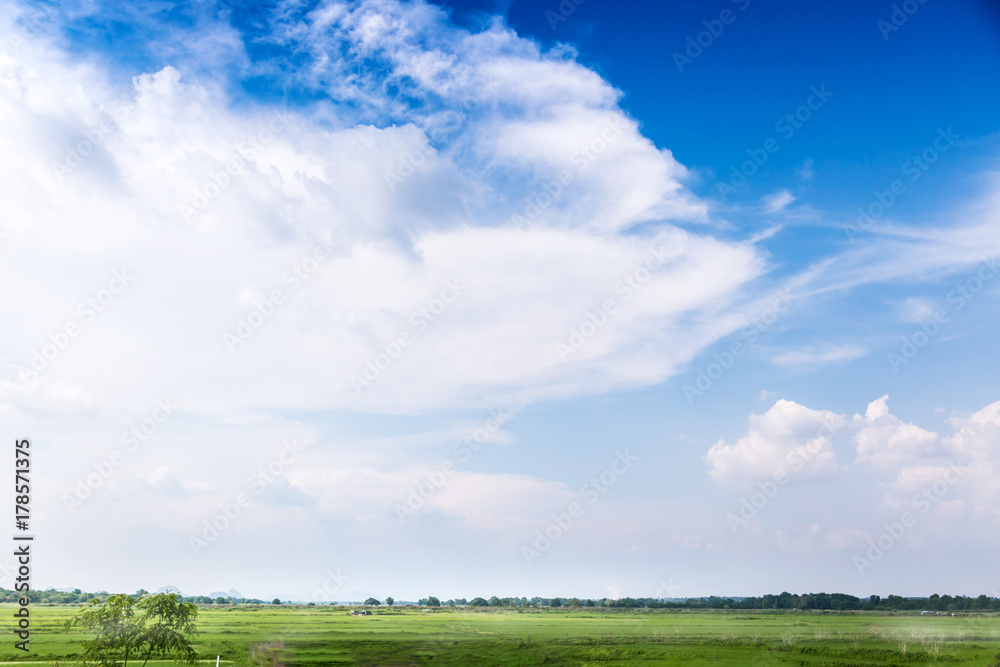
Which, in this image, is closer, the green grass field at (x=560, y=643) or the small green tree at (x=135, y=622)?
the small green tree at (x=135, y=622)

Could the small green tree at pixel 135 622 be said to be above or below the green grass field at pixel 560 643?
above

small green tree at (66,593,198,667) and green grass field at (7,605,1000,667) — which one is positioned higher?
small green tree at (66,593,198,667)

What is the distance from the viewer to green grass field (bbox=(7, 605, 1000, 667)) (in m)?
59.9

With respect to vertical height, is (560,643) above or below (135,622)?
below

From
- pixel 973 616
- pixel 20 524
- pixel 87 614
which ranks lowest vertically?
pixel 973 616

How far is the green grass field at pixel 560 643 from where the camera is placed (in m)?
59.9

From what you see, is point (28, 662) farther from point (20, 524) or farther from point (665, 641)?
point (665, 641)

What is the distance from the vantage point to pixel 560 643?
6925cm

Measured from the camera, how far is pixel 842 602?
113750mm

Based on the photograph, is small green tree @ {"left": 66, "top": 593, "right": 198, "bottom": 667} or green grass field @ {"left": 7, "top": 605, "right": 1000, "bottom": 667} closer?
small green tree @ {"left": 66, "top": 593, "right": 198, "bottom": 667}

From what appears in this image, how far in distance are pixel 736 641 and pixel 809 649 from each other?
737cm

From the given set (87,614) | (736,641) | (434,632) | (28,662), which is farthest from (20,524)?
(736,641)

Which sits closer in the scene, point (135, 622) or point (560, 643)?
point (135, 622)

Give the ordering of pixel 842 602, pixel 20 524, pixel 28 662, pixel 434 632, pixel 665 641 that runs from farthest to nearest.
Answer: pixel 842 602 → pixel 434 632 → pixel 665 641 → pixel 28 662 → pixel 20 524
